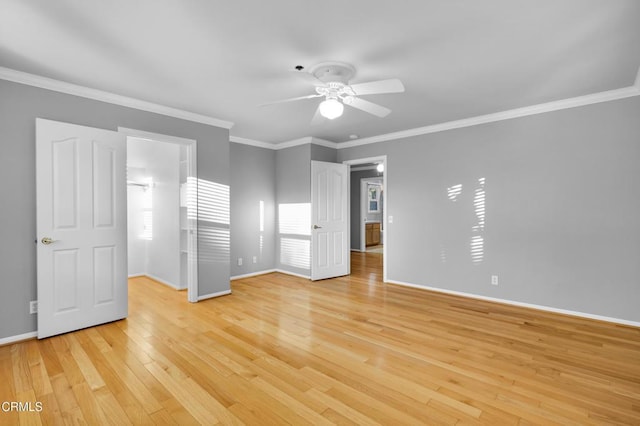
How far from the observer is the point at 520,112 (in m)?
4.01

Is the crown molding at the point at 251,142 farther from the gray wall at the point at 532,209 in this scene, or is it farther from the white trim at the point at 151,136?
the gray wall at the point at 532,209

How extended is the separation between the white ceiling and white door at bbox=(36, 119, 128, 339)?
2.00 ft

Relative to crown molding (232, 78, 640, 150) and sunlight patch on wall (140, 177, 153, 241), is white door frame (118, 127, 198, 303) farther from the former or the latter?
sunlight patch on wall (140, 177, 153, 241)

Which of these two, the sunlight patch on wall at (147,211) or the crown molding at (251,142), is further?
the sunlight patch on wall at (147,211)

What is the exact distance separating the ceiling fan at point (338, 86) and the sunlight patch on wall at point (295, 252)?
3.14 meters

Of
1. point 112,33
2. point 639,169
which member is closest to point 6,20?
point 112,33

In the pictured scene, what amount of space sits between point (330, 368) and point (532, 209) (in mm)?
3274

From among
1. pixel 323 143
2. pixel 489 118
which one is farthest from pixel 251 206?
pixel 489 118

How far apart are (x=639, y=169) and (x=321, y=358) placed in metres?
3.86

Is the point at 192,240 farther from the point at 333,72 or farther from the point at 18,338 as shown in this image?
the point at 333,72

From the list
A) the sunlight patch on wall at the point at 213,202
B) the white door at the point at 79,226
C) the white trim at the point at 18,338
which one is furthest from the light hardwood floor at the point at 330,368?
the sunlight patch on wall at the point at 213,202

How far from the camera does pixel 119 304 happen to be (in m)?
3.51

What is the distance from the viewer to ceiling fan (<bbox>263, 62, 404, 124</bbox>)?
2.58 m

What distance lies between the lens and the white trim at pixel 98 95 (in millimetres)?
2899
